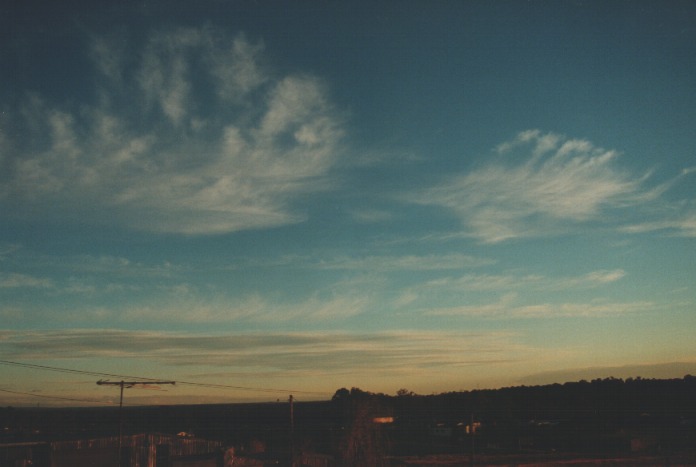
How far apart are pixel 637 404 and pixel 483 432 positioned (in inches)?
1415

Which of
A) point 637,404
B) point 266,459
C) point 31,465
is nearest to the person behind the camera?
point 31,465

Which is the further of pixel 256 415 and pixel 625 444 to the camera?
pixel 256 415

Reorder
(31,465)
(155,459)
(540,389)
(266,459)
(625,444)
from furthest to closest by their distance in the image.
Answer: (540,389) → (625,444) → (266,459) → (155,459) → (31,465)

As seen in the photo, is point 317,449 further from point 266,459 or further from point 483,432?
point 483,432

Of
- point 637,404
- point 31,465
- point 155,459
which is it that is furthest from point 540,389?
point 31,465

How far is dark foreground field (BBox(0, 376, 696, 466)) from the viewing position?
179ft

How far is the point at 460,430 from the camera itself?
9481 centimetres

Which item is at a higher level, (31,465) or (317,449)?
(31,465)

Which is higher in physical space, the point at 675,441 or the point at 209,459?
the point at 209,459

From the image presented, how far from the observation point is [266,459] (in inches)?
2121

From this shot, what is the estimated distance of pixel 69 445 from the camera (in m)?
44.9

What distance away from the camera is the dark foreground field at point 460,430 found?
179 ft

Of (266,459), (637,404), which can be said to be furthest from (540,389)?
(266,459)

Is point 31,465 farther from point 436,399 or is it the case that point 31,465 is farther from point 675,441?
point 436,399
